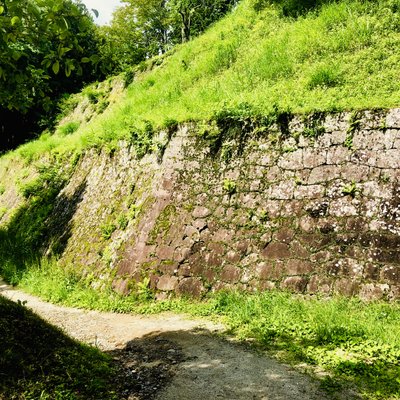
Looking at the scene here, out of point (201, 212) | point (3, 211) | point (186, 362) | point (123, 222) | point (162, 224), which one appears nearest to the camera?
point (186, 362)

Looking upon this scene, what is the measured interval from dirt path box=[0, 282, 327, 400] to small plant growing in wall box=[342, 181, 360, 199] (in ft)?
9.85

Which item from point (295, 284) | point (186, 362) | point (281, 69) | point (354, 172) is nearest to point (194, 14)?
point (281, 69)

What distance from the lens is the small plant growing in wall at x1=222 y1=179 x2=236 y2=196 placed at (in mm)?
7336

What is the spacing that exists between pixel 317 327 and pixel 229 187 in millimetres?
3275

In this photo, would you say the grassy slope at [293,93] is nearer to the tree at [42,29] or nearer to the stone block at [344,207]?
the stone block at [344,207]

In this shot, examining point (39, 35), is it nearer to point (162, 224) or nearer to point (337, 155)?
point (162, 224)

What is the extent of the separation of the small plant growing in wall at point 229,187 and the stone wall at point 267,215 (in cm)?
3

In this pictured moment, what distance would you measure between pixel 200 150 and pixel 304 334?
14.5 ft

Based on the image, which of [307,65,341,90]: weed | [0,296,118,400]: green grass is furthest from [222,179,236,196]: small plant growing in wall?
[0,296,118,400]: green grass

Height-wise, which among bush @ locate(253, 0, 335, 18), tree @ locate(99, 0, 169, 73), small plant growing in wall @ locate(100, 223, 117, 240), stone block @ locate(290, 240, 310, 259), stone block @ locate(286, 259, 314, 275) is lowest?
stone block @ locate(286, 259, 314, 275)

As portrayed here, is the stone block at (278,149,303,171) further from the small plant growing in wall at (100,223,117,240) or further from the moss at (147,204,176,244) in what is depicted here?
the small plant growing in wall at (100,223,117,240)

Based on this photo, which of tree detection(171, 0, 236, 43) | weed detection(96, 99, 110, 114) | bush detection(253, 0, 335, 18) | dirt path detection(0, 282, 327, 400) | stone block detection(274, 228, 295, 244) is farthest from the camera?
tree detection(171, 0, 236, 43)

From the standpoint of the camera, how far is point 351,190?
6.08m

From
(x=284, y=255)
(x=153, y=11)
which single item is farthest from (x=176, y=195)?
(x=153, y=11)
